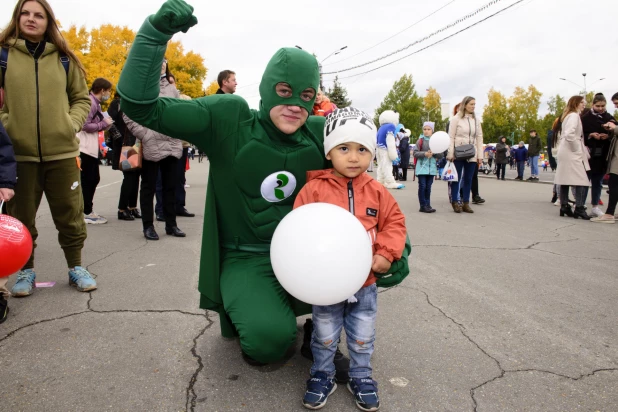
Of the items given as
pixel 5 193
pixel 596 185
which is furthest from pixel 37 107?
pixel 596 185

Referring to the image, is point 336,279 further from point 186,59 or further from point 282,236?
point 186,59

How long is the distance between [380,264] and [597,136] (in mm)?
6633

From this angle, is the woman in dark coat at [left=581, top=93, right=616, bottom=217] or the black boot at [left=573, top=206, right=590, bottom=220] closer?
the woman in dark coat at [left=581, top=93, right=616, bottom=217]

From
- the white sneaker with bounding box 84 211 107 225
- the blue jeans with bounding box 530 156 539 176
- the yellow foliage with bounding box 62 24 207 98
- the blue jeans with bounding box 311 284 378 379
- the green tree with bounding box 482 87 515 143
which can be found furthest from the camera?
the green tree with bounding box 482 87 515 143

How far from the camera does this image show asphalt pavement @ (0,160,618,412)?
2.15 m

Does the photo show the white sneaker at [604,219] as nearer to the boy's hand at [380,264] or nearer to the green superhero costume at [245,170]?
the green superhero costume at [245,170]

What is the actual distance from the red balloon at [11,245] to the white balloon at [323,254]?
1.46 meters

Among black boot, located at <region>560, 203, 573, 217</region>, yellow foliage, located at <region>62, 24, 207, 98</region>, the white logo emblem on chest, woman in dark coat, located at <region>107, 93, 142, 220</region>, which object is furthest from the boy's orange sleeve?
yellow foliage, located at <region>62, 24, 207, 98</region>

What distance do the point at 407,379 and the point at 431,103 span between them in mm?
63921

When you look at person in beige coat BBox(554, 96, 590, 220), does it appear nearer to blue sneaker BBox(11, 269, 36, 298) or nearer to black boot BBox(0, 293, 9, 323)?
blue sneaker BBox(11, 269, 36, 298)

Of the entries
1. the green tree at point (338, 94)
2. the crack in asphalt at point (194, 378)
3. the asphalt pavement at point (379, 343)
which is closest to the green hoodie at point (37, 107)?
the asphalt pavement at point (379, 343)

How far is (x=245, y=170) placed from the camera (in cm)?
241

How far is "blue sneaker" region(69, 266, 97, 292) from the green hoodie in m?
0.89

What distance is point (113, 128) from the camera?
634 cm
